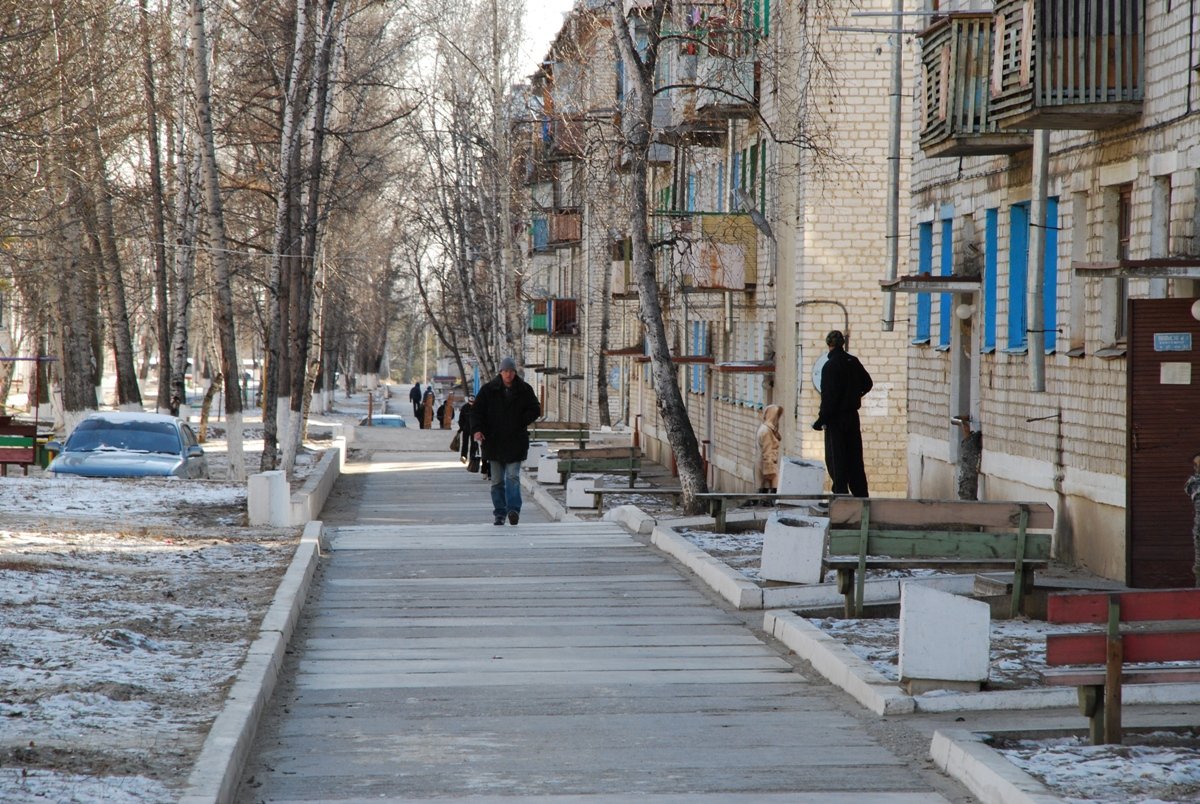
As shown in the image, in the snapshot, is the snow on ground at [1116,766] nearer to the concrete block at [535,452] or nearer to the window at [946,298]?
the window at [946,298]

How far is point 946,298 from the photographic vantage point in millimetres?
20125

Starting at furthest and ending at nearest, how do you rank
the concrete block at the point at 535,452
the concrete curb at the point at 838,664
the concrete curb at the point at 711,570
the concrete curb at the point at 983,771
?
the concrete block at the point at 535,452
the concrete curb at the point at 711,570
the concrete curb at the point at 838,664
the concrete curb at the point at 983,771

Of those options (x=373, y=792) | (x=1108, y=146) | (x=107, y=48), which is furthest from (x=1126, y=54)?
(x=107, y=48)

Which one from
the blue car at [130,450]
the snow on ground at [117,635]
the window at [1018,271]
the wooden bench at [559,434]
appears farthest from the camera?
the wooden bench at [559,434]

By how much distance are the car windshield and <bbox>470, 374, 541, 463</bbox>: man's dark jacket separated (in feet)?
30.0

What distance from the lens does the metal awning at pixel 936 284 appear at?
1841 centimetres

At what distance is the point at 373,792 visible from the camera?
22.3 ft

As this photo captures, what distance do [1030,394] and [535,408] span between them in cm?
491

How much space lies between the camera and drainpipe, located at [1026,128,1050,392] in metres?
15.6

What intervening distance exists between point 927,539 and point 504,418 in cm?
730

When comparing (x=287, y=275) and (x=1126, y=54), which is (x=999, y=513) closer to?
(x=1126, y=54)

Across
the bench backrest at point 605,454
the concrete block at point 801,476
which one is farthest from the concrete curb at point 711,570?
the bench backrest at point 605,454

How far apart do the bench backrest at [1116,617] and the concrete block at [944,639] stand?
4.37ft

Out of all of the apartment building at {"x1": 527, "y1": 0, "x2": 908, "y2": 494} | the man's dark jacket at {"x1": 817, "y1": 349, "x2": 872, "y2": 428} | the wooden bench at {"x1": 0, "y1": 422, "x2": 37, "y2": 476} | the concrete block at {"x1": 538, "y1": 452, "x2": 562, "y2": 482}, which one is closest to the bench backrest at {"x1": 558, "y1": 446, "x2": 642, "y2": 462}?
the concrete block at {"x1": 538, "y1": 452, "x2": 562, "y2": 482}
